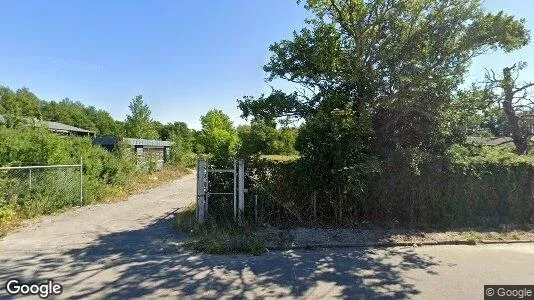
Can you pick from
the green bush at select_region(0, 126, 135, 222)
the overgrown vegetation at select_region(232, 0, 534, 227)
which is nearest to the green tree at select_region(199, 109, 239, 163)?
the green bush at select_region(0, 126, 135, 222)

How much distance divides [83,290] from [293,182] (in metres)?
4.64

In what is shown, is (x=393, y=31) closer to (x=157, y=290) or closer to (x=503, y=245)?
(x=503, y=245)

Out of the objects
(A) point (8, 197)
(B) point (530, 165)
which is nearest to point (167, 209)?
(A) point (8, 197)

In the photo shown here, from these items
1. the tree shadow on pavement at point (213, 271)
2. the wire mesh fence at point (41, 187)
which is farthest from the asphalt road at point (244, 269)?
the wire mesh fence at point (41, 187)

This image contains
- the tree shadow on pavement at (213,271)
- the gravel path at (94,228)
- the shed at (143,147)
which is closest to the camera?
the tree shadow on pavement at (213,271)

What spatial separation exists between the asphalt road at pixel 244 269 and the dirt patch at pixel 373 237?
0.28m

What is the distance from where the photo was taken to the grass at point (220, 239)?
19.9 feet

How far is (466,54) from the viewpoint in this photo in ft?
25.6

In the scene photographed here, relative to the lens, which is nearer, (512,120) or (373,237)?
(373,237)

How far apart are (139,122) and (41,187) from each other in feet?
82.1

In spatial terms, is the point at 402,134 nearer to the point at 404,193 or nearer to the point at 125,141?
the point at 404,193

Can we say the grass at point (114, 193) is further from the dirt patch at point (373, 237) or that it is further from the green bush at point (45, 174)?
the dirt patch at point (373, 237)

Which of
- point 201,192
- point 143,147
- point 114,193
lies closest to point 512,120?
point 201,192

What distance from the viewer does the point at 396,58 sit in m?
7.80
